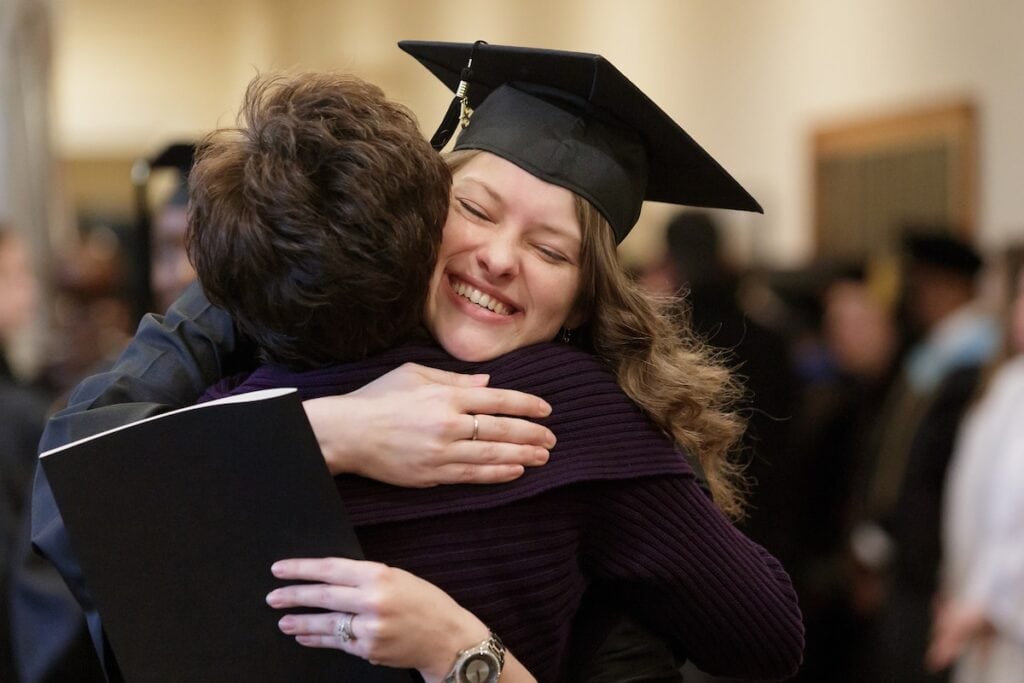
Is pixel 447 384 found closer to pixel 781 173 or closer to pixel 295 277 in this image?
pixel 295 277

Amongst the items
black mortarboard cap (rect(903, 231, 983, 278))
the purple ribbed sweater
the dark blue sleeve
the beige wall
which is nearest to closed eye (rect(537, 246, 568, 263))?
the purple ribbed sweater

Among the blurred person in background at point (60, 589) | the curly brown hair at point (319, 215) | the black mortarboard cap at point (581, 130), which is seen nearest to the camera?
the curly brown hair at point (319, 215)

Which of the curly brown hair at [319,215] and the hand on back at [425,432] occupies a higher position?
the curly brown hair at [319,215]

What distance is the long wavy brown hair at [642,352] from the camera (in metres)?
1.76

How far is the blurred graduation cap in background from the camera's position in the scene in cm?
313

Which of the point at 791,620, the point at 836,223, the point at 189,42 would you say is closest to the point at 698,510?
the point at 791,620

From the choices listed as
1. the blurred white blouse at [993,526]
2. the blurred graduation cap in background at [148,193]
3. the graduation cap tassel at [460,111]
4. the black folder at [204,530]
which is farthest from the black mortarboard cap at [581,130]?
the blurred white blouse at [993,526]

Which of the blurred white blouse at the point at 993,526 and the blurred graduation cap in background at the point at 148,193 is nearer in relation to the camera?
the blurred graduation cap in background at the point at 148,193

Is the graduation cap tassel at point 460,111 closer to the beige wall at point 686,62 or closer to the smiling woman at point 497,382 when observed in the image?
the smiling woman at point 497,382

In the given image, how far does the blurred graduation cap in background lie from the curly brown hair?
1.27m

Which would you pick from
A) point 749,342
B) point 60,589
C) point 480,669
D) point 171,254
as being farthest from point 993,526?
point 480,669

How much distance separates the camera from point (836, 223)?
7.47m

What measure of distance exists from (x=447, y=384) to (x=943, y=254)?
4559 mm

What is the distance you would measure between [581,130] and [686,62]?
22.5ft
